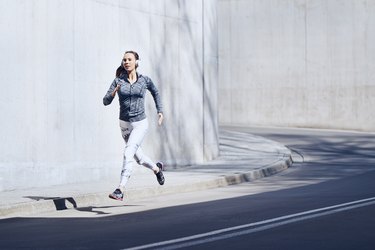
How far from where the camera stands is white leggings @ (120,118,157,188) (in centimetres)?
1328

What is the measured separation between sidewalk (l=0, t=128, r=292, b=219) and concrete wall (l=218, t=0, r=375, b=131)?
9.41 m

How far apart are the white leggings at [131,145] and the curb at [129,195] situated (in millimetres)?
929

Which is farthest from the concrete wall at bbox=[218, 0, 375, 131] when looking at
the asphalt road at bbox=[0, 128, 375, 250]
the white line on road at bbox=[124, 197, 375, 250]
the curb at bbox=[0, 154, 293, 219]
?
the white line on road at bbox=[124, 197, 375, 250]

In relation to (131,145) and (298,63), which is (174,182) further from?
(298,63)

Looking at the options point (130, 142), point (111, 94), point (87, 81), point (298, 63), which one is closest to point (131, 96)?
point (111, 94)

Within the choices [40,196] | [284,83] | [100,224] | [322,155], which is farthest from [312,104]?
[100,224]

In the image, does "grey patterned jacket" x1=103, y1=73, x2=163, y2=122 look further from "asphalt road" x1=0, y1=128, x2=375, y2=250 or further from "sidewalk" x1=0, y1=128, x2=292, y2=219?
"sidewalk" x1=0, y1=128, x2=292, y2=219

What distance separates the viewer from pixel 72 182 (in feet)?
55.2

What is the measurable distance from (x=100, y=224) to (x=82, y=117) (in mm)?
6232

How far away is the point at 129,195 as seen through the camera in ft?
48.9

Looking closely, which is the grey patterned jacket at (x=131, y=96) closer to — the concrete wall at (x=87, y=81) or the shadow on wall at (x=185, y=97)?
the concrete wall at (x=87, y=81)

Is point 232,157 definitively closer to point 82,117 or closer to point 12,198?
point 82,117

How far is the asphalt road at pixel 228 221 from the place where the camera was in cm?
920

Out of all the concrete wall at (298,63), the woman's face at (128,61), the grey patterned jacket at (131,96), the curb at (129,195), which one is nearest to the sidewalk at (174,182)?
the curb at (129,195)
